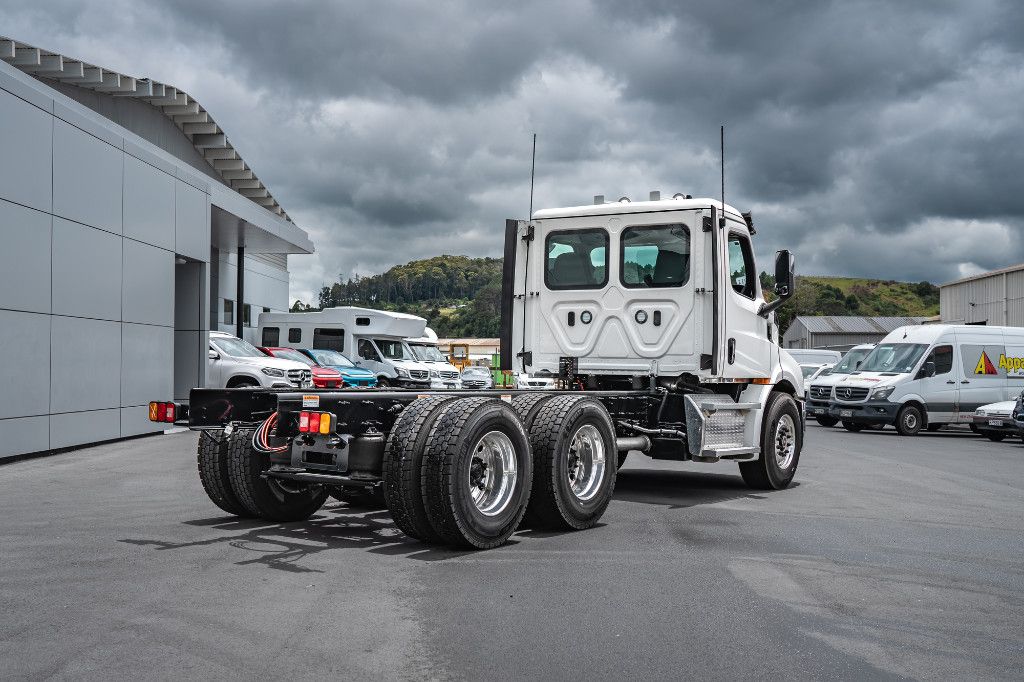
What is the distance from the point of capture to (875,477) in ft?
40.4

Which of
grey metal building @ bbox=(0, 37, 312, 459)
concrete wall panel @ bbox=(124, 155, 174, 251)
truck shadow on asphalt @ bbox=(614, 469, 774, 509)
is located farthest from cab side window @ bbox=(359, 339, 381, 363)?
truck shadow on asphalt @ bbox=(614, 469, 774, 509)

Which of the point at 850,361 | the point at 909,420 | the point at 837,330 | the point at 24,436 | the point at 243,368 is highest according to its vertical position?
the point at 837,330

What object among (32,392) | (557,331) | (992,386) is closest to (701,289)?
(557,331)

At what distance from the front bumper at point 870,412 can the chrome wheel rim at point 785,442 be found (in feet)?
38.4

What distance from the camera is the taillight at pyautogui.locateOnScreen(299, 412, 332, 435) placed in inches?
261

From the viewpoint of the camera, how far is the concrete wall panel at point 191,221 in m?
19.4

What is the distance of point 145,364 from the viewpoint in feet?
58.9

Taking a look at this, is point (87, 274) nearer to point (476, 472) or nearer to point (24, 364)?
point (24, 364)

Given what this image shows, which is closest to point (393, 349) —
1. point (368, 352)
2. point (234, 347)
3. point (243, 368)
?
point (368, 352)

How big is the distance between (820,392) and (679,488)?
13.7 m

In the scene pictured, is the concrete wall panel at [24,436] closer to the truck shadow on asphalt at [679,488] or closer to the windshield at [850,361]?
the truck shadow on asphalt at [679,488]

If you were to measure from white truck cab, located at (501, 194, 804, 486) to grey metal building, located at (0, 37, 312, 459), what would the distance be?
25.4ft

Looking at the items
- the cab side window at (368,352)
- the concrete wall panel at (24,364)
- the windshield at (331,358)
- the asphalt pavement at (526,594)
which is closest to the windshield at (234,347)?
the windshield at (331,358)

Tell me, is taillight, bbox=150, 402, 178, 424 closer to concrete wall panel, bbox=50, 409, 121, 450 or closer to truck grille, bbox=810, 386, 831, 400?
concrete wall panel, bbox=50, 409, 121, 450
